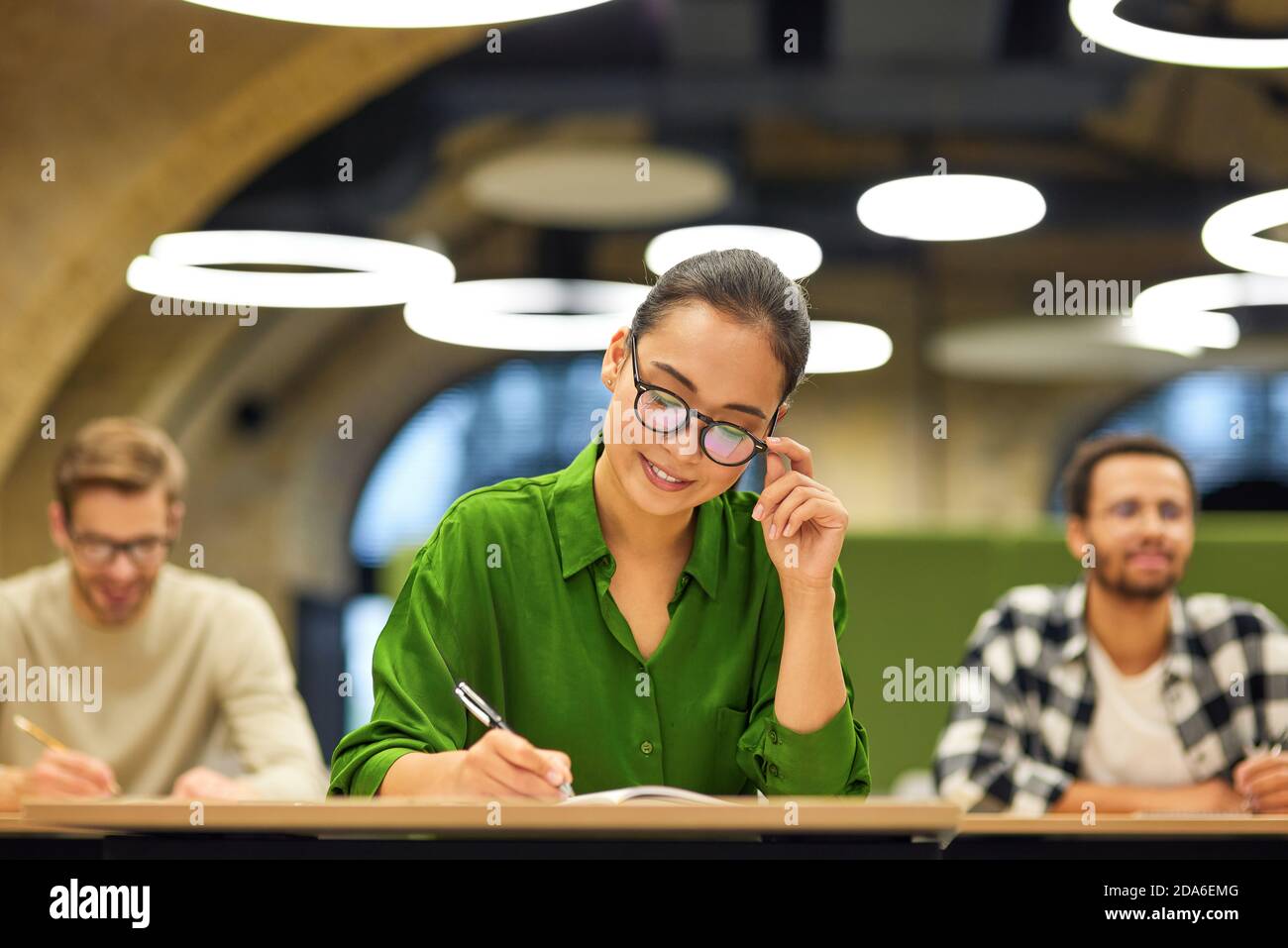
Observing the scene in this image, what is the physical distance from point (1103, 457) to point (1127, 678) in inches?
20.7

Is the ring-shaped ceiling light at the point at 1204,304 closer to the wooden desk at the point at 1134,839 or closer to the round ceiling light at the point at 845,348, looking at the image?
the round ceiling light at the point at 845,348

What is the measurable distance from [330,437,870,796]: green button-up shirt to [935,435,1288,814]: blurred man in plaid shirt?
1.50 metres

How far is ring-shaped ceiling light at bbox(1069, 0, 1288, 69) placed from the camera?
139 inches

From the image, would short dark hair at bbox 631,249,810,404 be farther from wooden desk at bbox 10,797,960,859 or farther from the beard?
the beard

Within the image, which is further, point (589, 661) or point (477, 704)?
point (589, 661)

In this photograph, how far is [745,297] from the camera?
69.1 inches

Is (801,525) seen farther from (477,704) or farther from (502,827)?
(502,827)

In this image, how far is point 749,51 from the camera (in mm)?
7316

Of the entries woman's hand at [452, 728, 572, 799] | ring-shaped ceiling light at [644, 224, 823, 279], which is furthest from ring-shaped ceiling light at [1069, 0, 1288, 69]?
woman's hand at [452, 728, 572, 799]

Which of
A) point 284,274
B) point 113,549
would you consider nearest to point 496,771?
point 113,549

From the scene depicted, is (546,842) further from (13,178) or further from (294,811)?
(13,178)

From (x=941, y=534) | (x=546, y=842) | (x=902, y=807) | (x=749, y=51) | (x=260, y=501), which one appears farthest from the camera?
(x=260, y=501)
